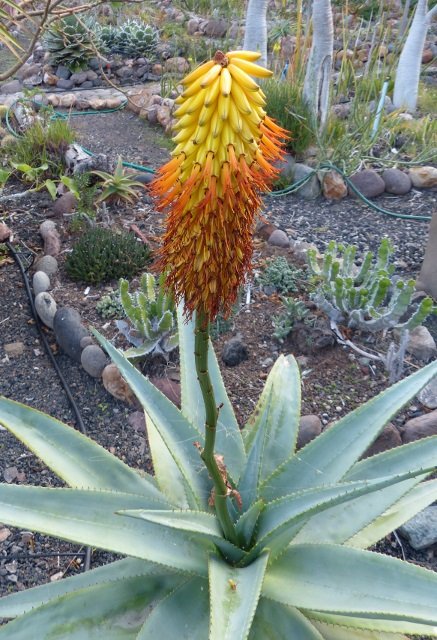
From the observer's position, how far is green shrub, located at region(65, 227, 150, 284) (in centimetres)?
398

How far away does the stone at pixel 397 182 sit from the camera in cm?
534

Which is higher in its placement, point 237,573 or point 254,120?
point 254,120

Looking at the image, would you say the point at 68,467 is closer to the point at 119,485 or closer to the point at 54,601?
the point at 119,485

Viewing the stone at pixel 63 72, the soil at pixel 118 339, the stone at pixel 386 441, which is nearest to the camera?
the soil at pixel 118 339

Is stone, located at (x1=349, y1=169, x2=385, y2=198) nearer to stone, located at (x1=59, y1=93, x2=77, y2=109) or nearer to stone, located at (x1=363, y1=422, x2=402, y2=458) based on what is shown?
stone, located at (x1=363, y1=422, x2=402, y2=458)

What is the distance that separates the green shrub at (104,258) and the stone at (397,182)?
8.21 ft

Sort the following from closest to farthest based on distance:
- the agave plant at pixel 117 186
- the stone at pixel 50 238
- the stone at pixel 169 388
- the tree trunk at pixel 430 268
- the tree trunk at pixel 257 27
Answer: the stone at pixel 169 388, the tree trunk at pixel 430 268, the stone at pixel 50 238, the agave plant at pixel 117 186, the tree trunk at pixel 257 27

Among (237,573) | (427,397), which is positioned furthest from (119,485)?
(427,397)

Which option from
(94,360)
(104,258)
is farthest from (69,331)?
(104,258)

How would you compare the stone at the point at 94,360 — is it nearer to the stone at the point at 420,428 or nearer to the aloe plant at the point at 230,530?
the aloe plant at the point at 230,530

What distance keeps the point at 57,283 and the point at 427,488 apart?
2.89m

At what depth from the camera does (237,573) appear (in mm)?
1585

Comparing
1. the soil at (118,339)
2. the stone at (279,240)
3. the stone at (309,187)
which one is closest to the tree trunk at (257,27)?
the stone at (309,187)

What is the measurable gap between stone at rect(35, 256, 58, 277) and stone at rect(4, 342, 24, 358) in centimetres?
66
